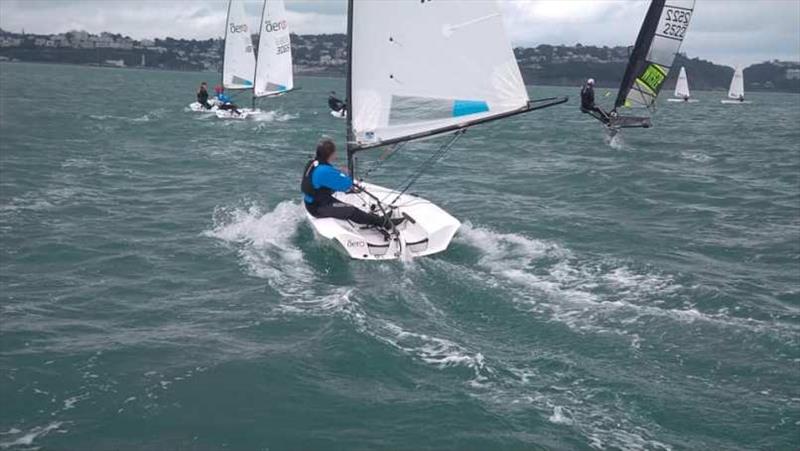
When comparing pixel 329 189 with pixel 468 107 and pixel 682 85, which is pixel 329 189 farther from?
pixel 682 85

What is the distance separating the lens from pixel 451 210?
572 inches

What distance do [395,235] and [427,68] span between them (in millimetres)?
2597

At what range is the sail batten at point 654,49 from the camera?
19844 millimetres

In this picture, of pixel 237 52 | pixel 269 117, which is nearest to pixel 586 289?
pixel 269 117

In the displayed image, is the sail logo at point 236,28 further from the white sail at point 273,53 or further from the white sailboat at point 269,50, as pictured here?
the white sail at point 273,53

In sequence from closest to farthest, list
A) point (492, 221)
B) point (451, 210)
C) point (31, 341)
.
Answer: point (31, 341), point (492, 221), point (451, 210)

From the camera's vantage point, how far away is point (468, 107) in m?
11.0

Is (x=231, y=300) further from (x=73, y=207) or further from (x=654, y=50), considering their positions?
(x=654, y=50)

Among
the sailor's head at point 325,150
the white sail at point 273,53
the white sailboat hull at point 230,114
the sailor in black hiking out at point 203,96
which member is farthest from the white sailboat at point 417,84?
the sailor in black hiking out at point 203,96

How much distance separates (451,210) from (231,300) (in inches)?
254

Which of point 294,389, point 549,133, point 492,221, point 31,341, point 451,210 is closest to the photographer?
point 294,389

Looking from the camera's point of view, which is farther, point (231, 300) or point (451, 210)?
point (451, 210)

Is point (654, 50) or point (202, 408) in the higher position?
point (654, 50)

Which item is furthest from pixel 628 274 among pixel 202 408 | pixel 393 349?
pixel 202 408
